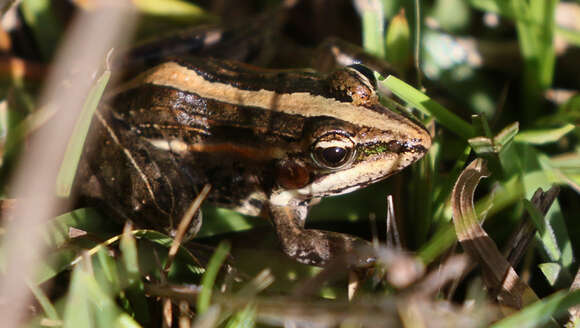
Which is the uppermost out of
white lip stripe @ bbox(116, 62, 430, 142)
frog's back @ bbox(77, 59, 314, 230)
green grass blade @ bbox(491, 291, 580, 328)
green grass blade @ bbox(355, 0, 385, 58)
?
green grass blade @ bbox(355, 0, 385, 58)

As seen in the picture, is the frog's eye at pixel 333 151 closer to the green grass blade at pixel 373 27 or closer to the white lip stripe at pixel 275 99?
the white lip stripe at pixel 275 99

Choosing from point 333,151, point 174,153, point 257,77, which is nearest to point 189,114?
point 174,153

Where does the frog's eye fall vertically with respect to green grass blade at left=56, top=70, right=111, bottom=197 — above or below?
below

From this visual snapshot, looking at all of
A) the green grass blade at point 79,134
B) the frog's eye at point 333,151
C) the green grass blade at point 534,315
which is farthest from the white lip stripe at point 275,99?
the green grass blade at point 534,315

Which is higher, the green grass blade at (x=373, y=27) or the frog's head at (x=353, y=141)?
the green grass blade at (x=373, y=27)

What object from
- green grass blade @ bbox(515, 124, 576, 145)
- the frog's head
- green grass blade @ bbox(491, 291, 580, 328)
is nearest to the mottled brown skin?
the frog's head

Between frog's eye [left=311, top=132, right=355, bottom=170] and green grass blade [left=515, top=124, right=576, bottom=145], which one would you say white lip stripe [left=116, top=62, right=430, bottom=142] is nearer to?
frog's eye [left=311, top=132, right=355, bottom=170]

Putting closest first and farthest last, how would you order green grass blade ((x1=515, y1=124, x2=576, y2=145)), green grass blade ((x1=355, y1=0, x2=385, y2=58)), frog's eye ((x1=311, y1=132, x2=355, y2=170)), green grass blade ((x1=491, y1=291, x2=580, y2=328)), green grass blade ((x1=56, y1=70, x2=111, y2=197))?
green grass blade ((x1=491, y1=291, x2=580, y2=328)), green grass blade ((x1=56, y1=70, x2=111, y2=197)), frog's eye ((x1=311, y1=132, x2=355, y2=170)), green grass blade ((x1=515, y1=124, x2=576, y2=145)), green grass blade ((x1=355, y1=0, x2=385, y2=58))
